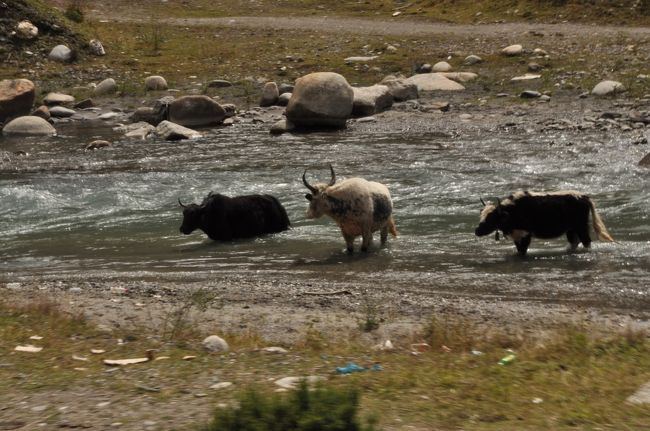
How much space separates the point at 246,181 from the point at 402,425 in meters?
13.8

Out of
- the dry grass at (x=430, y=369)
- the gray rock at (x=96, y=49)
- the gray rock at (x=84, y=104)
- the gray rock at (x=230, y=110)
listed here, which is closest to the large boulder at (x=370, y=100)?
the gray rock at (x=230, y=110)

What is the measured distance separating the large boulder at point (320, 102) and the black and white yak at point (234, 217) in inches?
333

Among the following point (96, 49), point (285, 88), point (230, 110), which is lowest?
point (230, 110)

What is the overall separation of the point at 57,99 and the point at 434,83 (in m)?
10.0

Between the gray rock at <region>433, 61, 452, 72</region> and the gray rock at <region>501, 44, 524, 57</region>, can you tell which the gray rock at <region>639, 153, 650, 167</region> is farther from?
the gray rock at <region>501, 44, 524, 57</region>

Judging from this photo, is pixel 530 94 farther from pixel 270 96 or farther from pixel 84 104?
pixel 84 104

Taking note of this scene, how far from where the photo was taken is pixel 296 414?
5738 millimetres

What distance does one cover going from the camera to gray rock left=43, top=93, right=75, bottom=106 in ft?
93.7

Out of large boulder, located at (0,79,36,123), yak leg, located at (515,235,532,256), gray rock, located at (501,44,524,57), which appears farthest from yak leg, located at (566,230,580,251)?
large boulder, located at (0,79,36,123)

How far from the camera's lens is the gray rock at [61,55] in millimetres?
32062

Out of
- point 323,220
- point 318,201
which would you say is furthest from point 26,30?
point 318,201

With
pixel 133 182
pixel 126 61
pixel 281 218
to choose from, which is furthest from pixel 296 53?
pixel 281 218

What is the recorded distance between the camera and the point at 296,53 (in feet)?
108

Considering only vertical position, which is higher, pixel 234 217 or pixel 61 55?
pixel 61 55
